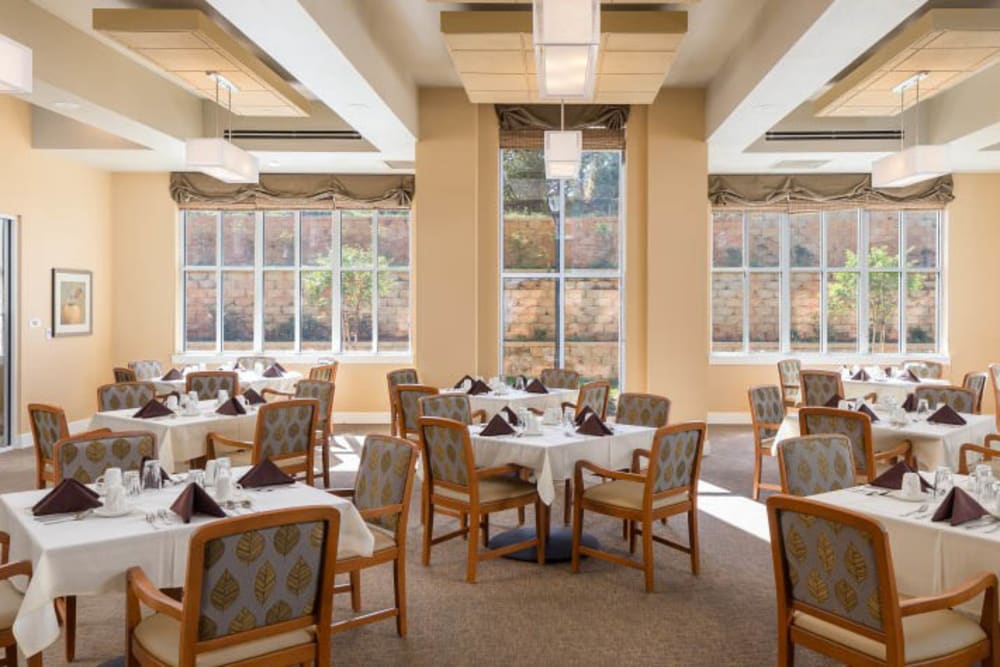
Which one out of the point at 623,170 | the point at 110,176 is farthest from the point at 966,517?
A: the point at 110,176

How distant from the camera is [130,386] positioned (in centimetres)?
645

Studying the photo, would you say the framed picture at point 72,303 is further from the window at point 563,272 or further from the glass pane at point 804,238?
the glass pane at point 804,238

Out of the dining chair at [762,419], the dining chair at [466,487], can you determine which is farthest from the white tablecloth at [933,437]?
the dining chair at [466,487]

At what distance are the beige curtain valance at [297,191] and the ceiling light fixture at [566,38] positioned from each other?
6.40 m

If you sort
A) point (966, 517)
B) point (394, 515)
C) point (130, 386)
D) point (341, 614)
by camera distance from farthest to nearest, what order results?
1. point (130, 386)
2. point (341, 614)
3. point (394, 515)
4. point (966, 517)

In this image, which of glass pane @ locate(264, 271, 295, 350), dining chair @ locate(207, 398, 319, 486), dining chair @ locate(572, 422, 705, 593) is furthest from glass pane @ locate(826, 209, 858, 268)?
dining chair @ locate(207, 398, 319, 486)

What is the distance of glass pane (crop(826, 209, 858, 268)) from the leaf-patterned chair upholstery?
9.46 metres

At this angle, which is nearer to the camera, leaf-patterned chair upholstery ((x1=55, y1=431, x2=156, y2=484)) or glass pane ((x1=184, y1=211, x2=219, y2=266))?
leaf-patterned chair upholstery ((x1=55, y1=431, x2=156, y2=484))

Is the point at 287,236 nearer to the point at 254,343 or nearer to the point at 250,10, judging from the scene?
the point at 254,343

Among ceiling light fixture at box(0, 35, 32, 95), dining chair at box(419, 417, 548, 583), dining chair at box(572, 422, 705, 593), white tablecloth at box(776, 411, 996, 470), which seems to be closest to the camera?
ceiling light fixture at box(0, 35, 32, 95)

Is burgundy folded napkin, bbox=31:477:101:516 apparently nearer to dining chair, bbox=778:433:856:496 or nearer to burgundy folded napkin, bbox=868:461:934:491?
dining chair, bbox=778:433:856:496

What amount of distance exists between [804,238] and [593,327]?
3.64m

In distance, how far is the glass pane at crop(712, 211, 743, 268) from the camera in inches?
420

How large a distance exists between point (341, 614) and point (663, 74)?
5065mm
